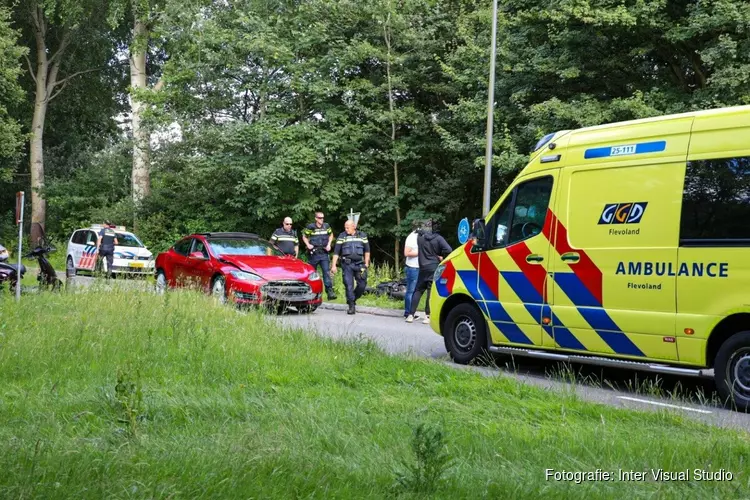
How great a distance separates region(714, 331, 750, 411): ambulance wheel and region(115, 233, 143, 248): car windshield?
2183 centimetres

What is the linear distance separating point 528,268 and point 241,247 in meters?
8.45

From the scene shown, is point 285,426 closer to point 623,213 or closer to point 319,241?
point 623,213

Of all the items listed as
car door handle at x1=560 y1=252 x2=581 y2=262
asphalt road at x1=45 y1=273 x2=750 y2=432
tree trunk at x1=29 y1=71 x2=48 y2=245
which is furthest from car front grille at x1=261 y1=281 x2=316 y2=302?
tree trunk at x1=29 y1=71 x2=48 y2=245

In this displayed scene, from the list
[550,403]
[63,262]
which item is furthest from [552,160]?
[63,262]

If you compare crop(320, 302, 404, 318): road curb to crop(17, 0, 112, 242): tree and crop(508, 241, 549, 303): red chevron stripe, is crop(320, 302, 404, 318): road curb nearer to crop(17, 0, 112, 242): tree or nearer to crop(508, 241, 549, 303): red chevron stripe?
crop(508, 241, 549, 303): red chevron stripe

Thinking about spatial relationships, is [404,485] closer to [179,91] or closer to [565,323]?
[565,323]

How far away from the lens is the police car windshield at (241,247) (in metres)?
15.3

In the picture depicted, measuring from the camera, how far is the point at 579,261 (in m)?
7.87

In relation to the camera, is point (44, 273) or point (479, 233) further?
point (44, 273)

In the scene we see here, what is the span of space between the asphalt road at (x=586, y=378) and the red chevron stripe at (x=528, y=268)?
37.3 inches

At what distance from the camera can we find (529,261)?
333 inches

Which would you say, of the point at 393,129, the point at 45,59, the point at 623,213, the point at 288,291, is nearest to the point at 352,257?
the point at 288,291

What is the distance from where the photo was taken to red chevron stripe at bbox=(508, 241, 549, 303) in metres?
8.27

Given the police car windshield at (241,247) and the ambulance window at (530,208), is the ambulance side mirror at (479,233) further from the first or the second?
the police car windshield at (241,247)
